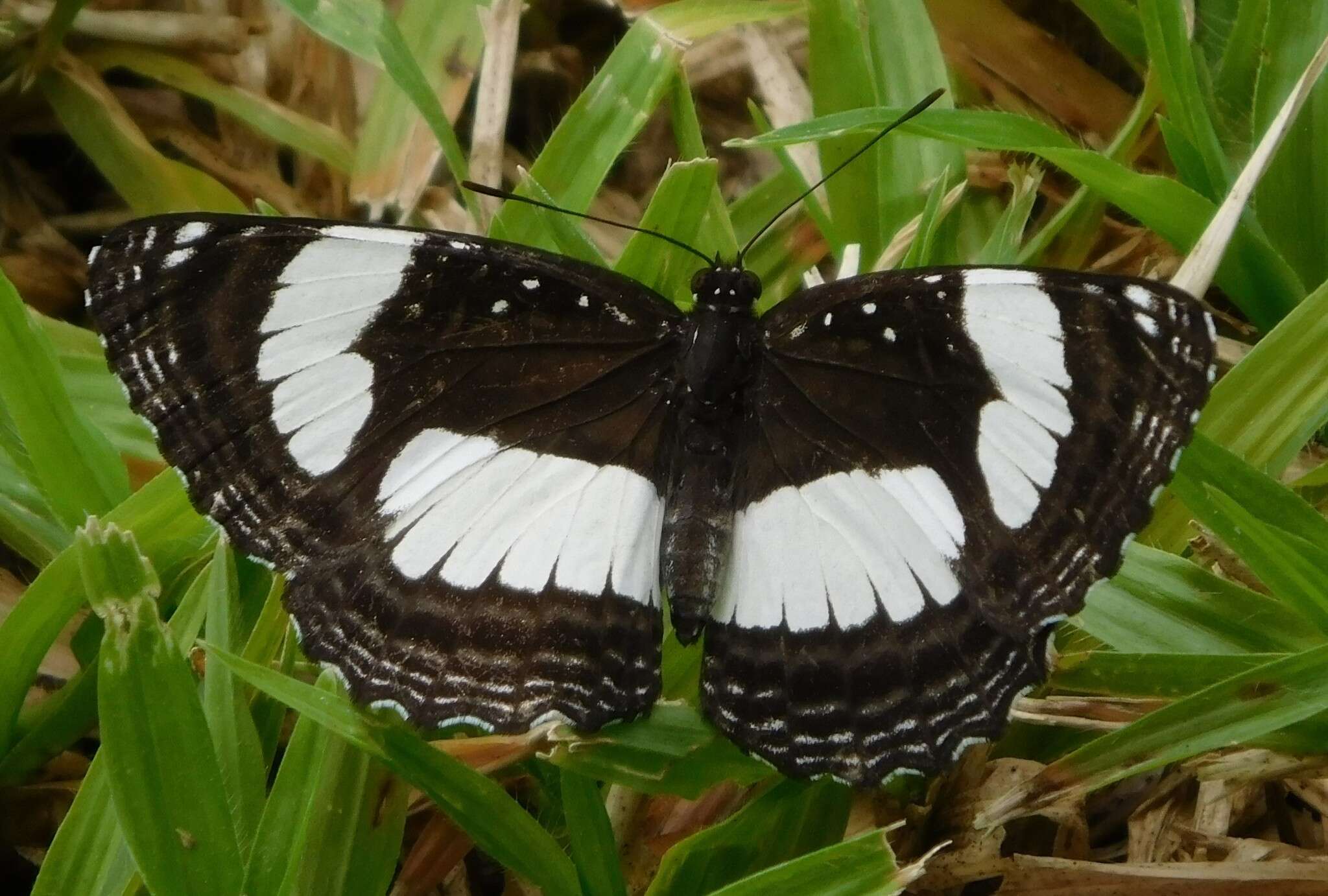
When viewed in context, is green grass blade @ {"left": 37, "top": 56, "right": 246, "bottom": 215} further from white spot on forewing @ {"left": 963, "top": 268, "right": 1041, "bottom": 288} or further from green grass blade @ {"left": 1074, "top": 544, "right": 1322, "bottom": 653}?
green grass blade @ {"left": 1074, "top": 544, "right": 1322, "bottom": 653}

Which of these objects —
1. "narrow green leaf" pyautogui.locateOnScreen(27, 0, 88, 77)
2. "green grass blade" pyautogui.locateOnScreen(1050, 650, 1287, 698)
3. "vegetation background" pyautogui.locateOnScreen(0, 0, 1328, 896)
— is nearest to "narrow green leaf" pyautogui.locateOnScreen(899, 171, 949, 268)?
"vegetation background" pyautogui.locateOnScreen(0, 0, 1328, 896)

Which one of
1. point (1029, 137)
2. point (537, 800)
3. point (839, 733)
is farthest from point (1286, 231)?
point (537, 800)

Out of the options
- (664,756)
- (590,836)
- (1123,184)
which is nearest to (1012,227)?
(1123,184)

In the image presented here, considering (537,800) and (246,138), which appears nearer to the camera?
(537,800)

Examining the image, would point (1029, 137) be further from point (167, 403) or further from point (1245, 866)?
point (167, 403)

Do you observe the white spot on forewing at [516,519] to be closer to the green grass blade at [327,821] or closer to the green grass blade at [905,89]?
the green grass blade at [327,821]

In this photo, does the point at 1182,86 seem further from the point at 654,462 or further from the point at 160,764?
the point at 160,764
